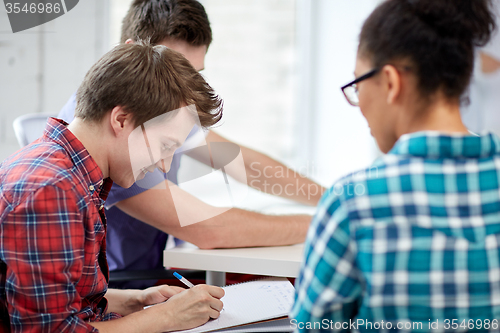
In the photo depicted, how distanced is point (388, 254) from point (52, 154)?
0.54 metres

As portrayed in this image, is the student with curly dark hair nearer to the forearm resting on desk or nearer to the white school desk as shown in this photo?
the white school desk

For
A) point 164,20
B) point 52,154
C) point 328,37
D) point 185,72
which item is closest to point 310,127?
point 328,37

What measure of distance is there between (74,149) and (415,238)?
57 centimetres

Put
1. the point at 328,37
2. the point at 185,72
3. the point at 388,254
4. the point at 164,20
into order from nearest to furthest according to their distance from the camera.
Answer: the point at 388,254 → the point at 185,72 → the point at 164,20 → the point at 328,37

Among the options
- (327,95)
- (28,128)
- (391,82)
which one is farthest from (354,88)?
(327,95)

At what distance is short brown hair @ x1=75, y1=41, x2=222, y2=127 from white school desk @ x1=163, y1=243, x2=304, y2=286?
0.37 metres

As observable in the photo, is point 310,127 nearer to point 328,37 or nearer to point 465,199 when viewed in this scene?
point 328,37

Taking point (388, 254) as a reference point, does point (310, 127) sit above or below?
above

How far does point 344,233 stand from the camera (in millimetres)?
501

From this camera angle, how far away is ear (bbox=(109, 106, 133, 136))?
761mm

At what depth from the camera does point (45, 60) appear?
1.86 meters

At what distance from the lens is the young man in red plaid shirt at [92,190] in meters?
0.62

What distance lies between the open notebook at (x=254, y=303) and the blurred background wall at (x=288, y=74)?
51.9 inches

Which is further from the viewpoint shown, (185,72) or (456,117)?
(185,72)
